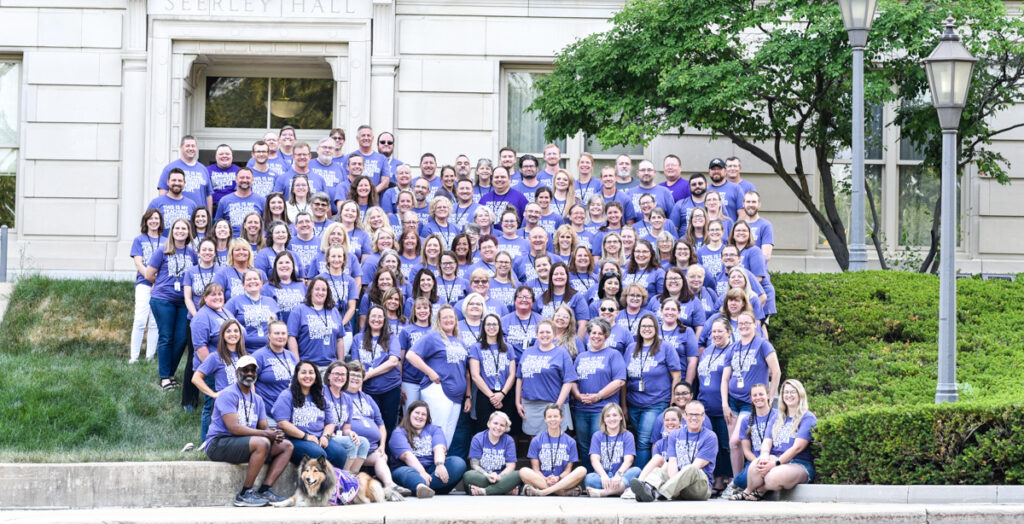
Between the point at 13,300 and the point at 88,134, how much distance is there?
14.4ft

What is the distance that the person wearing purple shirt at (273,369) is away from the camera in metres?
11.8

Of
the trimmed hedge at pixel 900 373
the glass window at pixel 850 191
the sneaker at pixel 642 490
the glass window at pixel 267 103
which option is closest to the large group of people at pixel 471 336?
the sneaker at pixel 642 490

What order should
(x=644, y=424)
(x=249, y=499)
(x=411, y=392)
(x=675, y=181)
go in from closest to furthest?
(x=249, y=499)
(x=644, y=424)
(x=411, y=392)
(x=675, y=181)

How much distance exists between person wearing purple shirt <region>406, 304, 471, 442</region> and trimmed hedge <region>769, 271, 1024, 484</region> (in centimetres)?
346

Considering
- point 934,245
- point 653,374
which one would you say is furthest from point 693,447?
point 934,245

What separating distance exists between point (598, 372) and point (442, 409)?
5.11ft

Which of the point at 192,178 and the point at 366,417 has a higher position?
the point at 192,178

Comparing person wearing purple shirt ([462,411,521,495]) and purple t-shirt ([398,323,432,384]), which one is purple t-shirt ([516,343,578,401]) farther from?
purple t-shirt ([398,323,432,384])

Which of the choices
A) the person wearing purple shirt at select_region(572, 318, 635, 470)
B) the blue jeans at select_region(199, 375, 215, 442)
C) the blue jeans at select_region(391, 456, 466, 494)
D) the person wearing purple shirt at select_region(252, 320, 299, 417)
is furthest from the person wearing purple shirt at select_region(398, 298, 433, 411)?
the blue jeans at select_region(199, 375, 215, 442)

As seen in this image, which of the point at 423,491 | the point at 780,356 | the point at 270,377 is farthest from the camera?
the point at 780,356

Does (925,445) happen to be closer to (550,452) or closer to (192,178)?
(550,452)

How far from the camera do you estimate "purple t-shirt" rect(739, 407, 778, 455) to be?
38.4 feet

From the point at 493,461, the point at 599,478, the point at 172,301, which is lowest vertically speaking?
the point at 599,478

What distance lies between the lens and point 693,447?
38.7 feet
